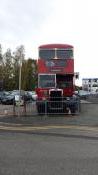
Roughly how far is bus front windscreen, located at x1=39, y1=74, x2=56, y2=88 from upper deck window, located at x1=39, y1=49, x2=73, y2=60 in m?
1.33

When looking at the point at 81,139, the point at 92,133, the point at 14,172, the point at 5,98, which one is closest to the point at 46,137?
the point at 81,139

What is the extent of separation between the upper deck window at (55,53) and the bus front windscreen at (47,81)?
1330mm

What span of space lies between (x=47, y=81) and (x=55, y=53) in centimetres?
208

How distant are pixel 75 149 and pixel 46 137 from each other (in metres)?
4.39

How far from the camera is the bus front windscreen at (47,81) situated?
37969 mm

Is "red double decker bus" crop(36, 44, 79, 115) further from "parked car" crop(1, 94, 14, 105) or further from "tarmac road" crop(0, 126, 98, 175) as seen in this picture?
"parked car" crop(1, 94, 14, 105)

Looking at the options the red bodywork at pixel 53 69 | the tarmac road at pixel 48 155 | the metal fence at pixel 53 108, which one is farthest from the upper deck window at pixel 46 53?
the tarmac road at pixel 48 155

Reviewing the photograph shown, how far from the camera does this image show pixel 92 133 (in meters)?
23.3

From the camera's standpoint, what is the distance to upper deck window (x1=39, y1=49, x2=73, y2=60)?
3772 centimetres

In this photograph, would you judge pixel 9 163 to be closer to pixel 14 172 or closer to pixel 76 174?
pixel 14 172

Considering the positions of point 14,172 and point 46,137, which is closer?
point 14,172

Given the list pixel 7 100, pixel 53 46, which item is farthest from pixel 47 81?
pixel 7 100

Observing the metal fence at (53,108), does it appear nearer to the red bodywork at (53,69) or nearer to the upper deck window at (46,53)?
the red bodywork at (53,69)

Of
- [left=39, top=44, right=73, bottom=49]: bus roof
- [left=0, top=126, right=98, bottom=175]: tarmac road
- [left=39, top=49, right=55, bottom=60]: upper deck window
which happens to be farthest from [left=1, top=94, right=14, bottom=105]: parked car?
[left=0, top=126, right=98, bottom=175]: tarmac road
